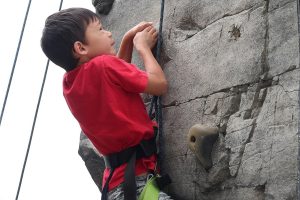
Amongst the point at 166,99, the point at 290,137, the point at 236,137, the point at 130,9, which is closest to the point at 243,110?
the point at 236,137

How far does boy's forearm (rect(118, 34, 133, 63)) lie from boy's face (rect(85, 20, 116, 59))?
24cm

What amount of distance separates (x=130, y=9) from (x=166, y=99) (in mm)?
635

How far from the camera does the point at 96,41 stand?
2102 mm

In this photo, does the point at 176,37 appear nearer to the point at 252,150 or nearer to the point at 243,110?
the point at 243,110

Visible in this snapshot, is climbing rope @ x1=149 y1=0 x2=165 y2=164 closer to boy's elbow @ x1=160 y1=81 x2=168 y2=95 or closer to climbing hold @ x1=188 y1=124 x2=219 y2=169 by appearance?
boy's elbow @ x1=160 y1=81 x2=168 y2=95

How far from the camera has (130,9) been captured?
8.52ft

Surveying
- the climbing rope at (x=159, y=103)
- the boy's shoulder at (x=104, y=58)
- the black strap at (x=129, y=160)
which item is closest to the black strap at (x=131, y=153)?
the black strap at (x=129, y=160)

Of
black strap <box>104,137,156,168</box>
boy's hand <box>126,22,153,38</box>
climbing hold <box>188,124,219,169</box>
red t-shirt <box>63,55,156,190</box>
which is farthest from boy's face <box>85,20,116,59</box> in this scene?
climbing hold <box>188,124,219,169</box>

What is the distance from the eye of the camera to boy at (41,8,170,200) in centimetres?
195

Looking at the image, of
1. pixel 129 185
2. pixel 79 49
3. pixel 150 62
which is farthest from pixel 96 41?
pixel 129 185

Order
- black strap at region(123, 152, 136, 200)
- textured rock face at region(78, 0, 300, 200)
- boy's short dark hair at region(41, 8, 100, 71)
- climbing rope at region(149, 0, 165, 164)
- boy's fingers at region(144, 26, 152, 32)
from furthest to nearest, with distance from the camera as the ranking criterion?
boy's fingers at region(144, 26, 152, 32) < climbing rope at region(149, 0, 165, 164) < boy's short dark hair at region(41, 8, 100, 71) < black strap at region(123, 152, 136, 200) < textured rock face at region(78, 0, 300, 200)

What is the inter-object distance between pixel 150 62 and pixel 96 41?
0.25 m

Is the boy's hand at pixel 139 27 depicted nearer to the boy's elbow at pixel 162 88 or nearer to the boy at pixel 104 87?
the boy at pixel 104 87

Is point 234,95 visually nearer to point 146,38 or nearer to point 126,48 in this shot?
point 146,38
